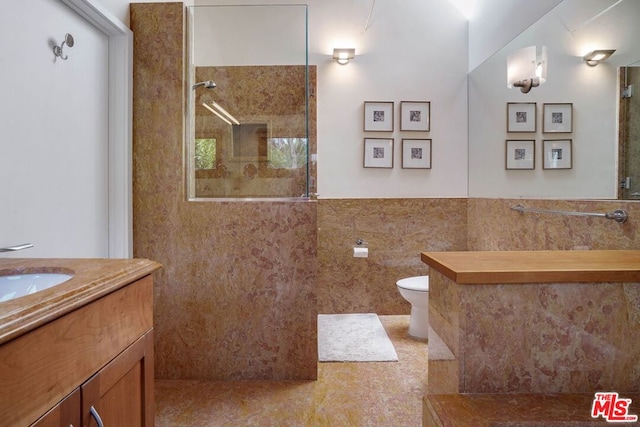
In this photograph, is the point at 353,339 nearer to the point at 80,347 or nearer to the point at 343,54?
the point at 80,347

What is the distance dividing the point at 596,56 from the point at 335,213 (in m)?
2.02

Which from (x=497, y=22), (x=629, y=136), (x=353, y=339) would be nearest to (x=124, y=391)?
(x=353, y=339)

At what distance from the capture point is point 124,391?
1004 mm

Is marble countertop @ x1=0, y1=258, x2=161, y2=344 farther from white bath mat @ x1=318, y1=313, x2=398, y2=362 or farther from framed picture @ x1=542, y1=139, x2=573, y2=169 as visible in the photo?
framed picture @ x1=542, y1=139, x2=573, y2=169

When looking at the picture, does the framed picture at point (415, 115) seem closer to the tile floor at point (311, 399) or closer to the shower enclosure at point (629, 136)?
the shower enclosure at point (629, 136)

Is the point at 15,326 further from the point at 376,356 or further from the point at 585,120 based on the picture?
the point at 585,120

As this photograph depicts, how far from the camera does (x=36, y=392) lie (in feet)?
2.18

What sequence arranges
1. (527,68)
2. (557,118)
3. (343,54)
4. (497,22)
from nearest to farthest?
(557,118)
(527,68)
(497,22)
(343,54)

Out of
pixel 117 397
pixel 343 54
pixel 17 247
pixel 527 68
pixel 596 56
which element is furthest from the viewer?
pixel 343 54

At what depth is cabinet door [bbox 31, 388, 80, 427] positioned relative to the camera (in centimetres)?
69

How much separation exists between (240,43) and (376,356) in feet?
7.20

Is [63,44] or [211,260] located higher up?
[63,44]

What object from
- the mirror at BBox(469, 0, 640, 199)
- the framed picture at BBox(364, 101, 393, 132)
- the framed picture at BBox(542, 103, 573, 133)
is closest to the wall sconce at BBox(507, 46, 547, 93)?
the mirror at BBox(469, 0, 640, 199)

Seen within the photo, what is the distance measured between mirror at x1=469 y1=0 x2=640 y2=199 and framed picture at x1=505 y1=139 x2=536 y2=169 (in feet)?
0.07
